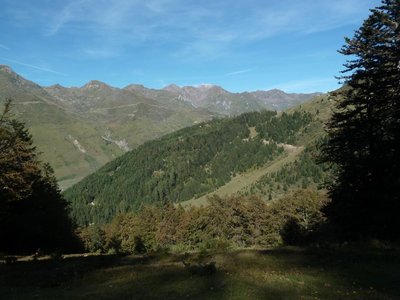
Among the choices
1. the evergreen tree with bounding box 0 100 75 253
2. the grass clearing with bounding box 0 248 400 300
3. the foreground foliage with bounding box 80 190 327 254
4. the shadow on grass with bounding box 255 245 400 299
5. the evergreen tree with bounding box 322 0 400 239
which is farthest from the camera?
the foreground foliage with bounding box 80 190 327 254

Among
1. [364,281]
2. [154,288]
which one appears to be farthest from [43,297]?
[364,281]

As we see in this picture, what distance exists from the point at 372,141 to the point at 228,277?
2065 centimetres

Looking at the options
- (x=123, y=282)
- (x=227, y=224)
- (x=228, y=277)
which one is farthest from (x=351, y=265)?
(x=227, y=224)

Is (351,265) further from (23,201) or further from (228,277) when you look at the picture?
(23,201)

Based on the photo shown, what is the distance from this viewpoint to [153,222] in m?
128

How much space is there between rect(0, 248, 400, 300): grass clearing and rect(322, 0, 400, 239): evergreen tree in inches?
328

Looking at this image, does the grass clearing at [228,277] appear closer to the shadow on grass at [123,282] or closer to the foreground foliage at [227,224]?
the shadow on grass at [123,282]

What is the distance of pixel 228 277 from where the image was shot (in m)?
18.7

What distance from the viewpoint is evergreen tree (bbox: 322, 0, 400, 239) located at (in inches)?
1236

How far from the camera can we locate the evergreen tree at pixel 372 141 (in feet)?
103

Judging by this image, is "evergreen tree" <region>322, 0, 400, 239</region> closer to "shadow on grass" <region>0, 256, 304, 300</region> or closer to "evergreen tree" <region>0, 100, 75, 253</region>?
"shadow on grass" <region>0, 256, 304, 300</region>

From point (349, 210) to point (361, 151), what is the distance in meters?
5.14

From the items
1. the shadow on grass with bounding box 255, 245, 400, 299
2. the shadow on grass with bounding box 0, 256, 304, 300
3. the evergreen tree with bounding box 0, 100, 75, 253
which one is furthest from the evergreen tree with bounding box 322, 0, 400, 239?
the evergreen tree with bounding box 0, 100, 75, 253

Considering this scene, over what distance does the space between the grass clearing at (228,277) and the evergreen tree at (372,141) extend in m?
Answer: 8.33
